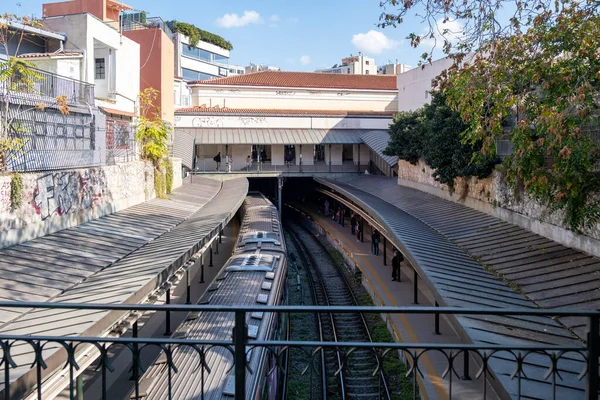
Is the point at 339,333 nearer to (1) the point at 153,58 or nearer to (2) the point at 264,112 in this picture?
(1) the point at 153,58

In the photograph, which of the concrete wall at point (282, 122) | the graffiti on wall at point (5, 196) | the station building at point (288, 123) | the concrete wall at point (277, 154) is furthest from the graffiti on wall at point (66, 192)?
the concrete wall at point (277, 154)

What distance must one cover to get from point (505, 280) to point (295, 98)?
123 ft

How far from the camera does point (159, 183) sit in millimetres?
23172

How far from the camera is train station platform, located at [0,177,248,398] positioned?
695 cm

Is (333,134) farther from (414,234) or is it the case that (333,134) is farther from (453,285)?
(453,285)

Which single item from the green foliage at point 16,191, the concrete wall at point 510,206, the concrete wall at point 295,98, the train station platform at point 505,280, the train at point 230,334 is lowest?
the train at point 230,334

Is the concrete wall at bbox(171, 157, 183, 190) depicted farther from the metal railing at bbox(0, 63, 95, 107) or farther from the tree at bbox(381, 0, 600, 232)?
the tree at bbox(381, 0, 600, 232)

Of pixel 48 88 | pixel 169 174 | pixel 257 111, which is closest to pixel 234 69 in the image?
pixel 257 111

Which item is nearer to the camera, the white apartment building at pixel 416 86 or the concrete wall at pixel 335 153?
the white apartment building at pixel 416 86

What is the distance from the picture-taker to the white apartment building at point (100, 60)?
2344 cm

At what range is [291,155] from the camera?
45.3 metres

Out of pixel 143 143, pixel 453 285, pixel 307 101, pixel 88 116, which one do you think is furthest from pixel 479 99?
pixel 307 101

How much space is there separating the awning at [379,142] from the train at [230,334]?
862 inches

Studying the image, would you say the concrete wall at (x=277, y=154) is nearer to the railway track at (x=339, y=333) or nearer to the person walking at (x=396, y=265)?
the railway track at (x=339, y=333)
